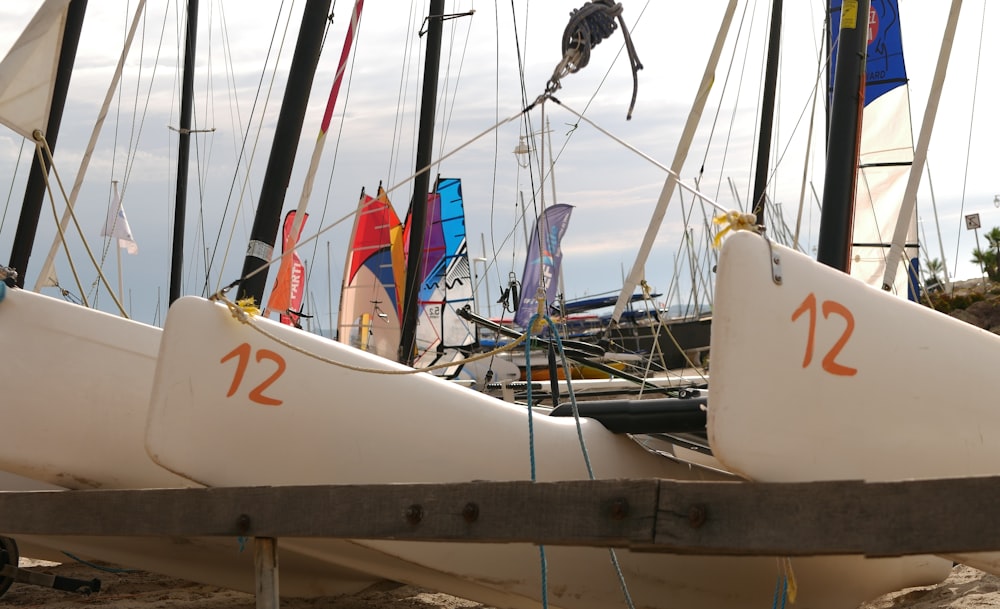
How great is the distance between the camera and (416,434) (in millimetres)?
4039

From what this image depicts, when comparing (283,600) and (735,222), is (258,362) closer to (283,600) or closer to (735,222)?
(283,600)

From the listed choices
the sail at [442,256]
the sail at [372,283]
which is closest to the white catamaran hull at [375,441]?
the sail at [372,283]

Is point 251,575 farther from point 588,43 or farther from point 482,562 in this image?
point 588,43

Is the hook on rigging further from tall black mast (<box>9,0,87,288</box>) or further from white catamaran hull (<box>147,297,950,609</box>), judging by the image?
tall black mast (<box>9,0,87,288</box>)

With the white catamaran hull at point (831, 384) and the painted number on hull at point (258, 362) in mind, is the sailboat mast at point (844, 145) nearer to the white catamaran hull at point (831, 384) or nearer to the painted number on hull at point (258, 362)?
the white catamaran hull at point (831, 384)

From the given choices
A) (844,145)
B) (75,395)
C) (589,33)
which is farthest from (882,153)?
(75,395)

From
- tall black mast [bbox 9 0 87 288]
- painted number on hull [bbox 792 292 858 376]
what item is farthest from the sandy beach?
tall black mast [bbox 9 0 87 288]

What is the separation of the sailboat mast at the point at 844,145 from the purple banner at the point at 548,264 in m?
11.6

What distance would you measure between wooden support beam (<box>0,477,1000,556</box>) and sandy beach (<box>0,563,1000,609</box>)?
141cm

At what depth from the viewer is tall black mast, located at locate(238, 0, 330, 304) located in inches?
202

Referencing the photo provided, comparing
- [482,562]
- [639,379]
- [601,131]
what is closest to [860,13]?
[601,131]

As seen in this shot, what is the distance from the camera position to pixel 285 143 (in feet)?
17.6

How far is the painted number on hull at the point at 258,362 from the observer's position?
3924 mm

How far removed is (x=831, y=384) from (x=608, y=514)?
958mm
